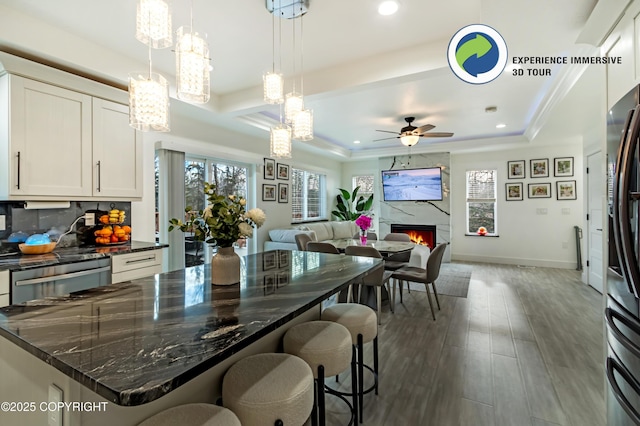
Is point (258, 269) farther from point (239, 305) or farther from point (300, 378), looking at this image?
point (300, 378)

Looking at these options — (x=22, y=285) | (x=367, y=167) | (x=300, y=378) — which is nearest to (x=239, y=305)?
(x=300, y=378)

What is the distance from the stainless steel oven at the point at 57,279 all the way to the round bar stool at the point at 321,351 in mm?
1655

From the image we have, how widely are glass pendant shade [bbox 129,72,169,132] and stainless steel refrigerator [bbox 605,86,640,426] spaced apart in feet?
7.27

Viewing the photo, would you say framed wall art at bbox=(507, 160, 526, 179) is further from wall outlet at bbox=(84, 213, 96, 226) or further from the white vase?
wall outlet at bbox=(84, 213, 96, 226)

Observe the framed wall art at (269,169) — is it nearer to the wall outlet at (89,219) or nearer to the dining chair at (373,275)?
the dining chair at (373,275)

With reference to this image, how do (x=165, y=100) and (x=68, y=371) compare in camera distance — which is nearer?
(x=68, y=371)

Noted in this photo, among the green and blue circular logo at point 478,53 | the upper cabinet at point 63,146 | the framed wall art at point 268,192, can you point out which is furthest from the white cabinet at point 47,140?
the green and blue circular logo at point 478,53

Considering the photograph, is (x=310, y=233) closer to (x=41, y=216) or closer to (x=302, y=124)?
(x=302, y=124)

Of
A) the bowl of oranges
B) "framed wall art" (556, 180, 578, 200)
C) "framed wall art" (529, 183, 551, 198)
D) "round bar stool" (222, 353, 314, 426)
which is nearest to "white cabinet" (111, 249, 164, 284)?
the bowl of oranges

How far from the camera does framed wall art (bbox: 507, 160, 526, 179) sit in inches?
254

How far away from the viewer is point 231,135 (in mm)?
4797

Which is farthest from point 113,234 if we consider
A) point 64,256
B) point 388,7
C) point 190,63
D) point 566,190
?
point 566,190

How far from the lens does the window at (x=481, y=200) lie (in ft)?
22.4

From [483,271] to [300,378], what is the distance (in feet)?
19.0
